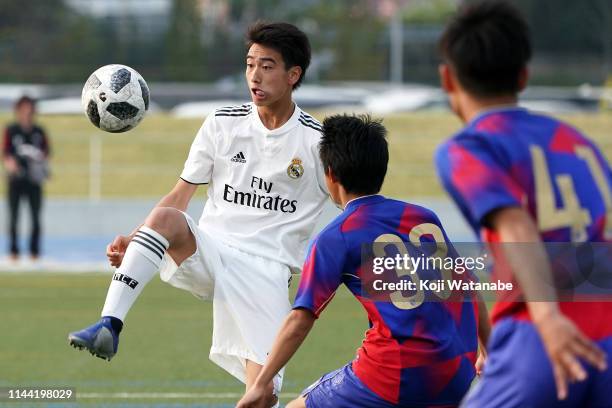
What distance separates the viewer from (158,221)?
526 cm

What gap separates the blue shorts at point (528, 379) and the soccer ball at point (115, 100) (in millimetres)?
3324

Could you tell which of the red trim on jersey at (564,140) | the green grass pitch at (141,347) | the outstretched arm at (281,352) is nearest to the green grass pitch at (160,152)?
the green grass pitch at (141,347)

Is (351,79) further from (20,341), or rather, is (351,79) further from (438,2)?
(20,341)

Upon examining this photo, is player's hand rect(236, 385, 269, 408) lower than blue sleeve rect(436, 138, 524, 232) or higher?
lower

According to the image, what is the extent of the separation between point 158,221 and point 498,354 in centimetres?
242

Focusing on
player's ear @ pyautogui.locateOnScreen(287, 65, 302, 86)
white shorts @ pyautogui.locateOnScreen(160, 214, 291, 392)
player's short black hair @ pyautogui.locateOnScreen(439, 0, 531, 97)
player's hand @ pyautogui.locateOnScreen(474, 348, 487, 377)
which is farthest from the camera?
player's ear @ pyautogui.locateOnScreen(287, 65, 302, 86)

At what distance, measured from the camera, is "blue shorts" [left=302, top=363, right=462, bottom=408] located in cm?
424

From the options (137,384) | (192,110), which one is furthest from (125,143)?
(137,384)

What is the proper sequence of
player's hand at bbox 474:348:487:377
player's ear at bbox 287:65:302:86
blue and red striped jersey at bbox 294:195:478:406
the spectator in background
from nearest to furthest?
blue and red striped jersey at bbox 294:195:478:406 < player's hand at bbox 474:348:487:377 < player's ear at bbox 287:65:302:86 < the spectator in background

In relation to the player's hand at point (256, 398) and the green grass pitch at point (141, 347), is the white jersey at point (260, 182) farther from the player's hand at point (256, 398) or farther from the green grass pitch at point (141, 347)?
the player's hand at point (256, 398)

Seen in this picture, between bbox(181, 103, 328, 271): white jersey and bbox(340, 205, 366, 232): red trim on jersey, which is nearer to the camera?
bbox(340, 205, 366, 232): red trim on jersey

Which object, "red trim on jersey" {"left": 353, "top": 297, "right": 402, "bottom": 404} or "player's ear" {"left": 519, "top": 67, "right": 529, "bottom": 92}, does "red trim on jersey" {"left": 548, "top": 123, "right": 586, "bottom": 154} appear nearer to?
"player's ear" {"left": 519, "top": 67, "right": 529, "bottom": 92}

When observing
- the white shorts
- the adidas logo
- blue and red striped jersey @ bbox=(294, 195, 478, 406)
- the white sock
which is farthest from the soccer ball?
blue and red striped jersey @ bbox=(294, 195, 478, 406)

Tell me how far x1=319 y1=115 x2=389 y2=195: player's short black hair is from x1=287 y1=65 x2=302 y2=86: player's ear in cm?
159
